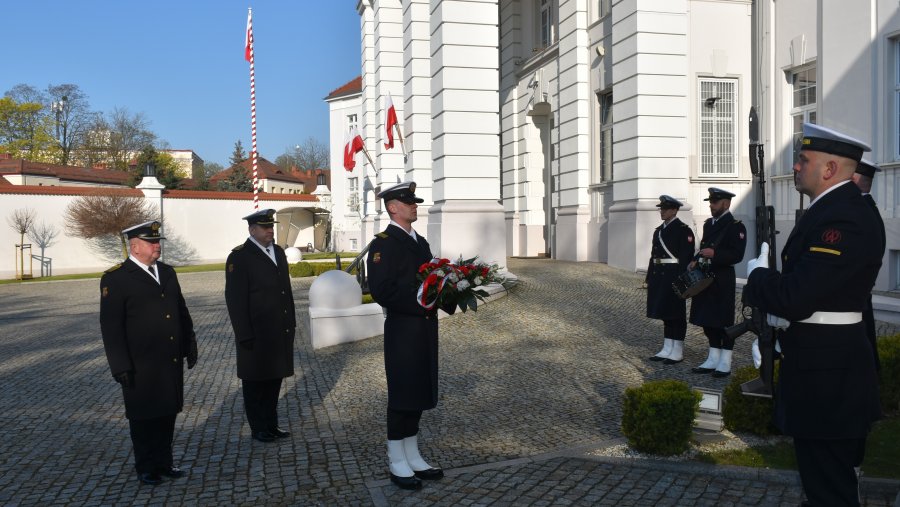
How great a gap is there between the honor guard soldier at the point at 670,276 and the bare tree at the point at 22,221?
32.6 meters

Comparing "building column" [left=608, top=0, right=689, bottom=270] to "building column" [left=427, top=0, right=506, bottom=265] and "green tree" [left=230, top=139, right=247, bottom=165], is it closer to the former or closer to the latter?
"building column" [left=427, top=0, right=506, bottom=265]

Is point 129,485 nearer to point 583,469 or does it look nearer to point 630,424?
point 583,469

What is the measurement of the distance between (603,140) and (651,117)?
2.89 m

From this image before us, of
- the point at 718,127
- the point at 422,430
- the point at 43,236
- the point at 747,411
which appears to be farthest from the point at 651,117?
the point at 43,236

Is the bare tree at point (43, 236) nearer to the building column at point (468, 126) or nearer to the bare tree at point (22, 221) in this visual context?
the bare tree at point (22, 221)

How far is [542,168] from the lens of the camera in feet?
76.6

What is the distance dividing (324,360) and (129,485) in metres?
4.84

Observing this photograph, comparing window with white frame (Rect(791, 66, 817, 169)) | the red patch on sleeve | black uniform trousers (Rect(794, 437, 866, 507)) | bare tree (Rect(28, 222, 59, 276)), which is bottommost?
black uniform trousers (Rect(794, 437, 866, 507))

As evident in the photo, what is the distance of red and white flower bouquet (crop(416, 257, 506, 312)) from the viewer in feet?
16.2

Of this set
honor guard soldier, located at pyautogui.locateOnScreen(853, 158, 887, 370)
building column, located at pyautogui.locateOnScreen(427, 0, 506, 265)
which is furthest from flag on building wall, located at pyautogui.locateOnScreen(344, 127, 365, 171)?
honor guard soldier, located at pyautogui.locateOnScreen(853, 158, 887, 370)

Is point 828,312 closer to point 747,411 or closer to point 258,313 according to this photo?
point 747,411

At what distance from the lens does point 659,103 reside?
1564cm

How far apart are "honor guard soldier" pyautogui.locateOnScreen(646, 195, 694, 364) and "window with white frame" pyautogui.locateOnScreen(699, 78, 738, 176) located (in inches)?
351

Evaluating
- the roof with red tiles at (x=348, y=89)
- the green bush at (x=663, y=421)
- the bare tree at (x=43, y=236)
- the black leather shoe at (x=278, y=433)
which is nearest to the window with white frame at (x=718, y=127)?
the green bush at (x=663, y=421)
